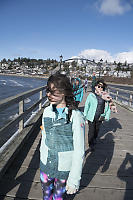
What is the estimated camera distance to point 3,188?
213 cm

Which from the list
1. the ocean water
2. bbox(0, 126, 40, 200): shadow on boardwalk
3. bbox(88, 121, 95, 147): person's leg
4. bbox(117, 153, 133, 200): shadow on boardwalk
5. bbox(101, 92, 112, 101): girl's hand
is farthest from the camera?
the ocean water

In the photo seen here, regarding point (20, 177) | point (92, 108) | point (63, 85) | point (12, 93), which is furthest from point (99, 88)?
point (12, 93)

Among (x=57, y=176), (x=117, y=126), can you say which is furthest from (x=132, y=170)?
(x=117, y=126)

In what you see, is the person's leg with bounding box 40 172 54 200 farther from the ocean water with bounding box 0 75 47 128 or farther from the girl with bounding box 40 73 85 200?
the ocean water with bounding box 0 75 47 128

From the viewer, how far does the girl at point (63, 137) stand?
1336 millimetres

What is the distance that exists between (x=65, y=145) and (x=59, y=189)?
0.45 m

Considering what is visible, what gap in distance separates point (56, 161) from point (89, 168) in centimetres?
164

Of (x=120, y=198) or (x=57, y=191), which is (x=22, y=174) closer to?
(x=57, y=191)

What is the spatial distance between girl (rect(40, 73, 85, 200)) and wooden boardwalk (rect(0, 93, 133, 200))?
0.93 m

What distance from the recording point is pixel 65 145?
1378 mm

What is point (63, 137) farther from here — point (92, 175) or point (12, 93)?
point (12, 93)

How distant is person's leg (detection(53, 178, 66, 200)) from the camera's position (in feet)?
4.74

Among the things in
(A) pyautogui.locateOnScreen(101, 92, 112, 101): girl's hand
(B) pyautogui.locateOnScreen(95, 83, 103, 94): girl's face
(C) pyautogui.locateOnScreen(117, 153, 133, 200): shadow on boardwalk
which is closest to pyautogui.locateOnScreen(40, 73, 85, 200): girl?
(C) pyautogui.locateOnScreen(117, 153, 133, 200): shadow on boardwalk

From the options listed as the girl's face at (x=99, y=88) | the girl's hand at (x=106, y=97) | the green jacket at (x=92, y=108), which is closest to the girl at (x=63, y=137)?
the girl's hand at (x=106, y=97)
